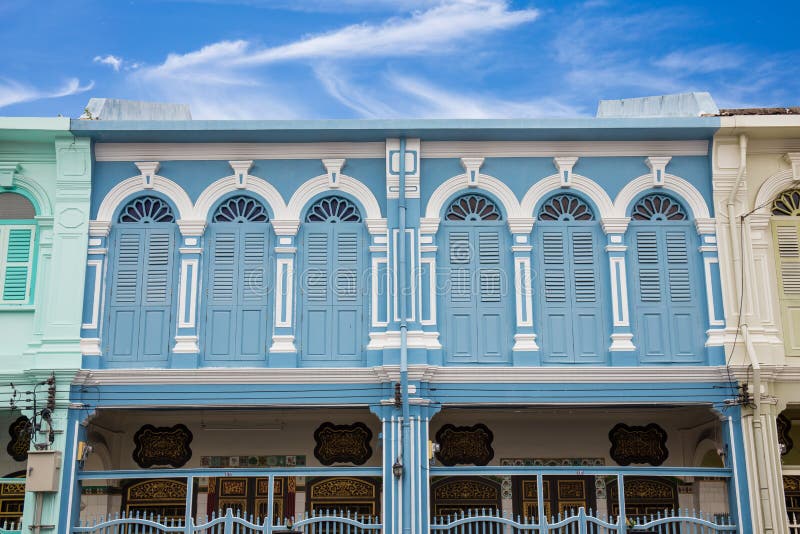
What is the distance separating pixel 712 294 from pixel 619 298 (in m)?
1.33

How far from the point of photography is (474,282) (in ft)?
46.8

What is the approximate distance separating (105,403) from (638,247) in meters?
8.03

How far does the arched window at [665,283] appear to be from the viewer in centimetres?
1402

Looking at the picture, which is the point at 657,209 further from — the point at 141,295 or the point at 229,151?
the point at 141,295

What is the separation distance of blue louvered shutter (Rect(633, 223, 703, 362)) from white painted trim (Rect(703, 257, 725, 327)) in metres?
0.16

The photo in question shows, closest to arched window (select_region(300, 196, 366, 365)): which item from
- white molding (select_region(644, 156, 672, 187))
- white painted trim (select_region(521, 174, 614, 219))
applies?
white painted trim (select_region(521, 174, 614, 219))

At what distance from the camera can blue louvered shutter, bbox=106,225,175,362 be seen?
14008mm

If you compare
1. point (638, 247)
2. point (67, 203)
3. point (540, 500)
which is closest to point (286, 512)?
point (540, 500)

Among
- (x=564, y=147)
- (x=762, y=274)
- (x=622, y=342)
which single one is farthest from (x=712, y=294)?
(x=564, y=147)

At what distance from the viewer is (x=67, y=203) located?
1437cm

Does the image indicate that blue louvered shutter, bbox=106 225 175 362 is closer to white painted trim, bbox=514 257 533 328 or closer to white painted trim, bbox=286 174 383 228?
white painted trim, bbox=286 174 383 228

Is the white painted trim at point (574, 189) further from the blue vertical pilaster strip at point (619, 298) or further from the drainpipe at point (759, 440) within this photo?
the drainpipe at point (759, 440)

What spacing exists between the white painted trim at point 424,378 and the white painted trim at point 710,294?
2.24 feet

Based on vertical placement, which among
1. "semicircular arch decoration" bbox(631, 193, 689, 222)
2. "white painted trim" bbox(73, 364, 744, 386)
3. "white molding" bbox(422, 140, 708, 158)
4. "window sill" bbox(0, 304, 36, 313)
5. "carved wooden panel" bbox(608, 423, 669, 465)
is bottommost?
"carved wooden panel" bbox(608, 423, 669, 465)
